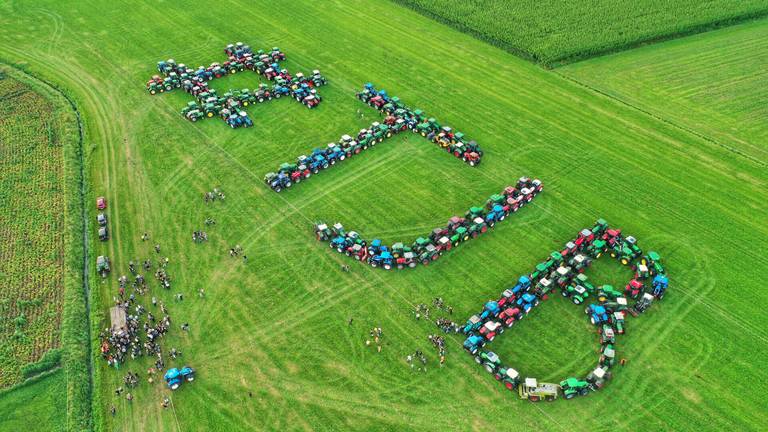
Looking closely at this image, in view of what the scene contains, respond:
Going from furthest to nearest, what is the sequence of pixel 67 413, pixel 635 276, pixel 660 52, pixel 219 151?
pixel 660 52, pixel 219 151, pixel 635 276, pixel 67 413

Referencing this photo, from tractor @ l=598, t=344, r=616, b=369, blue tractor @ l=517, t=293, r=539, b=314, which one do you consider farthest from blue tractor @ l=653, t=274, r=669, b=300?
blue tractor @ l=517, t=293, r=539, b=314

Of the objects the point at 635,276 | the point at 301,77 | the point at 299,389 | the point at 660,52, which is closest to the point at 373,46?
the point at 301,77

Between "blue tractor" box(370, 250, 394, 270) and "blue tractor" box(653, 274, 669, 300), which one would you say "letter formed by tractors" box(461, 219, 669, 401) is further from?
"blue tractor" box(370, 250, 394, 270)

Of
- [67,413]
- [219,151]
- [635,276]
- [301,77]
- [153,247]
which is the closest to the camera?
[67,413]

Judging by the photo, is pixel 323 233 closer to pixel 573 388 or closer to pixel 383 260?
pixel 383 260

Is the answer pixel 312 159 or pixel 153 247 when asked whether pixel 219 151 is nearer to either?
pixel 312 159

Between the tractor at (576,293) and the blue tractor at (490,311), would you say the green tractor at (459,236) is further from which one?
the tractor at (576,293)
